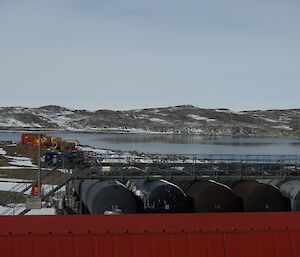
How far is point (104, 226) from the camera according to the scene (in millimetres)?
9164

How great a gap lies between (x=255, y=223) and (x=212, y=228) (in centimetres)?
111

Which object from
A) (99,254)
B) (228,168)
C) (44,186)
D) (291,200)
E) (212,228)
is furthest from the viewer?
(44,186)

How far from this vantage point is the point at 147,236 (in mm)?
9086

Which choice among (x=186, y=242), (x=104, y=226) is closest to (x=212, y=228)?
(x=186, y=242)

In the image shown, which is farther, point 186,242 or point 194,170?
point 194,170

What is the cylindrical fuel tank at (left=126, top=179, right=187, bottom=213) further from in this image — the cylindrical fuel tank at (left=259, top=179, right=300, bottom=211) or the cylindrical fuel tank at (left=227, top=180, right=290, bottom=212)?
the cylindrical fuel tank at (left=259, top=179, right=300, bottom=211)

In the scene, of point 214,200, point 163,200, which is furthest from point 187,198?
point 163,200

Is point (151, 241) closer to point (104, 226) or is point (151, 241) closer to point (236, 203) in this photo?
point (104, 226)

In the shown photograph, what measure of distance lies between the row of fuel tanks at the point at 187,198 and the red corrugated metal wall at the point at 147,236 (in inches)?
444

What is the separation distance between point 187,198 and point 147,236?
1360 centimetres

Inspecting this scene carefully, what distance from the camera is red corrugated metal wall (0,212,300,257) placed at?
875 cm

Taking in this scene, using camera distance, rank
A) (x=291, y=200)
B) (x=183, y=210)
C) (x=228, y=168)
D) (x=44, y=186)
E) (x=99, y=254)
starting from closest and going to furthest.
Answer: (x=99, y=254) → (x=183, y=210) → (x=291, y=200) → (x=228, y=168) → (x=44, y=186)

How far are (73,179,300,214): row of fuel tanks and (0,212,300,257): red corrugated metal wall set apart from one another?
11281 millimetres

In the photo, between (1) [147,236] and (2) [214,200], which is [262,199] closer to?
(2) [214,200]
